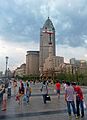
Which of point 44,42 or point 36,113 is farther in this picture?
point 44,42

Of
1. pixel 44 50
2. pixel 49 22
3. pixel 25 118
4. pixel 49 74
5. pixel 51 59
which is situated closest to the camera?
pixel 25 118

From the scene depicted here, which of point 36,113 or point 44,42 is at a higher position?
point 44,42

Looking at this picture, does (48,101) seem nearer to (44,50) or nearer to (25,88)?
(25,88)

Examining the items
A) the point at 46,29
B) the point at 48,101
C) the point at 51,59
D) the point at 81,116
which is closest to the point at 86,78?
the point at 48,101

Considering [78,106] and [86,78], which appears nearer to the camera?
[78,106]

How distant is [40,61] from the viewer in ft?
640

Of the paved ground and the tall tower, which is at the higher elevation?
the tall tower

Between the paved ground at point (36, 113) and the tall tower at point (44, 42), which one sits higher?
the tall tower at point (44, 42)

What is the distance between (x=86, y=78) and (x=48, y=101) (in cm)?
5423

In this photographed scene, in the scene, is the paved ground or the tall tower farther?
the tall tower

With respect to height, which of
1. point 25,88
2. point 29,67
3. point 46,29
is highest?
point 46,29

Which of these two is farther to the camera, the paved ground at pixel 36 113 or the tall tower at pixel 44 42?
the tall tower at pixel 44 42

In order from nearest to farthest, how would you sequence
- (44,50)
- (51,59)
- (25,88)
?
(25,88) → (51,59) → (44,50)

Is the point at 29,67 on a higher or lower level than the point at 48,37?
lower
